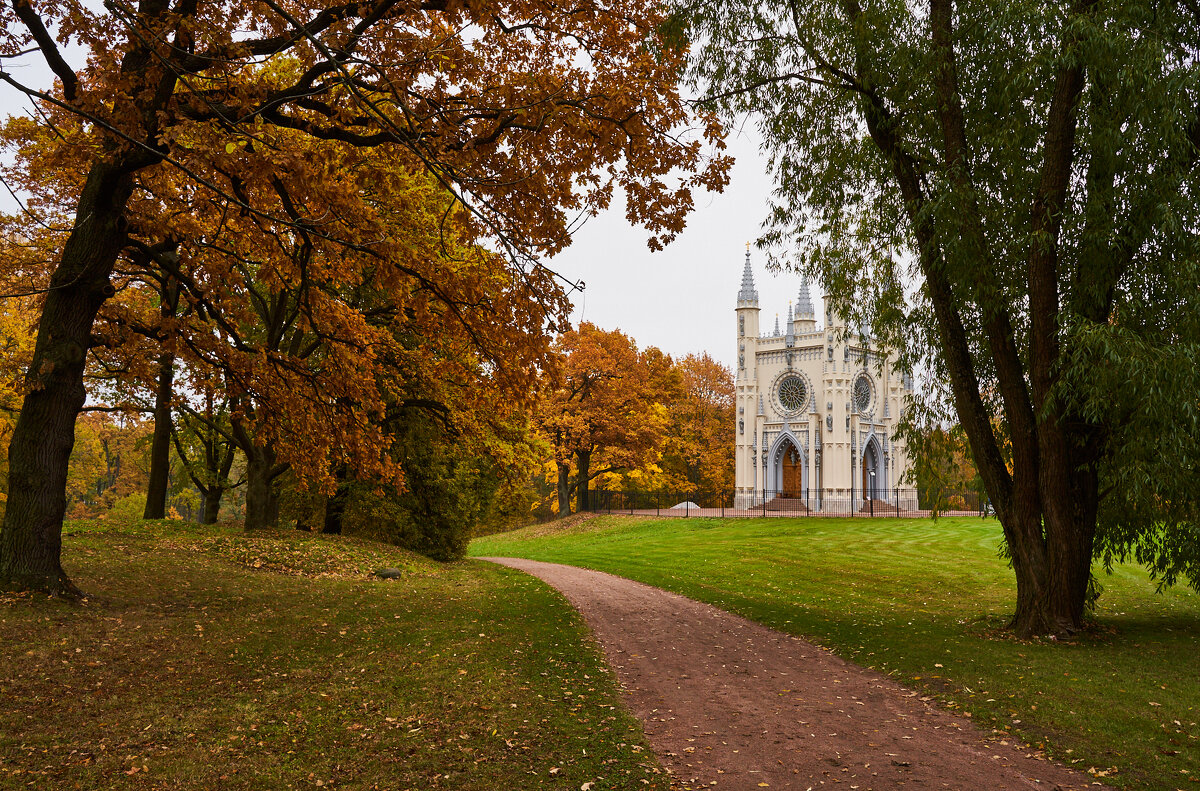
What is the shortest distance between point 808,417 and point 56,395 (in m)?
38.3

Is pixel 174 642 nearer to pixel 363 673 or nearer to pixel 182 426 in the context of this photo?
pixel 363 673

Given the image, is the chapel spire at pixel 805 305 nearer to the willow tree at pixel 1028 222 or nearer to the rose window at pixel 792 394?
the rose window at pixel 792 394

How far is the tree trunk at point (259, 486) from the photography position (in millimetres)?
18031

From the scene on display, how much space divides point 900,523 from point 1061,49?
2843 cm

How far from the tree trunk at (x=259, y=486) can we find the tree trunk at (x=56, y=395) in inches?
364

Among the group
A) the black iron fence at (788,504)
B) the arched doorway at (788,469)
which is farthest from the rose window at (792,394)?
the black iron fence at (788,504)

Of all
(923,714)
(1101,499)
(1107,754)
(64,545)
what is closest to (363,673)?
(923,714)

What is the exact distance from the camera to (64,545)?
12.0 m

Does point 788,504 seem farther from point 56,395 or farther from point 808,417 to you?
point 56,395

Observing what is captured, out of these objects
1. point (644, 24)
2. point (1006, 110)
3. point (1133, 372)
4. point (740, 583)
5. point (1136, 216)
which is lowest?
point (740, 583)

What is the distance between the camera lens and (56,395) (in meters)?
8.77

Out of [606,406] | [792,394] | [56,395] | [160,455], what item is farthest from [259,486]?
[792,394]

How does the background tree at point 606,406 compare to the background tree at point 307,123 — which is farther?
the background tree at point 606,406

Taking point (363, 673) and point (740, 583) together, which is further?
point (740, 583)
